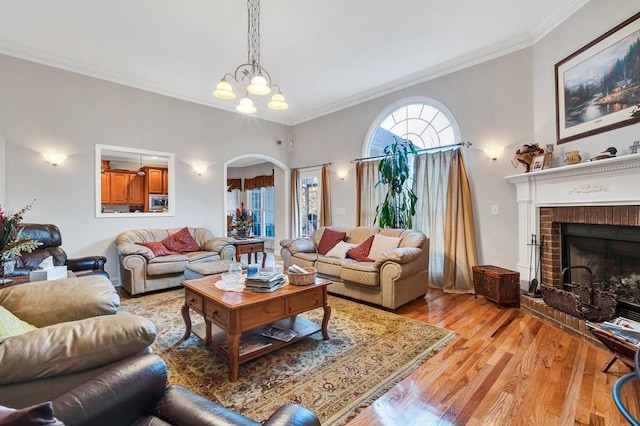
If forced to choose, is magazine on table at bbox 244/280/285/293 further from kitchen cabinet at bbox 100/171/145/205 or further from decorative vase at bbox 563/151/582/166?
kitchen cabinet at bbox 100/171/145/205

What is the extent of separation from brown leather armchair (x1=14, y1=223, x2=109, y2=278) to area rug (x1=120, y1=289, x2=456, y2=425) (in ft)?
4.57

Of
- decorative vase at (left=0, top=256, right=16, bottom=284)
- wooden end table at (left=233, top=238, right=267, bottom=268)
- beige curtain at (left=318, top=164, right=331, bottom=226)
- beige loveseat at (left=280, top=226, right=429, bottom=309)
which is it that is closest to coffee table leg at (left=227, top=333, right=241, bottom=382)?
beige loveseat at (left=280, top=226, right=429, bottom=309)

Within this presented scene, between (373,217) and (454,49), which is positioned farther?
(373,217)

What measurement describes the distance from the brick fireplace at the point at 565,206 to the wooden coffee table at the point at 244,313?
2.49 m

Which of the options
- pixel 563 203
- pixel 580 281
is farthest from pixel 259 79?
pixel 580 281

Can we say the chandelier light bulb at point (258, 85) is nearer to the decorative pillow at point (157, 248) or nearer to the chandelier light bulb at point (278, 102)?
the chandelier light bulb at point (278, 102)

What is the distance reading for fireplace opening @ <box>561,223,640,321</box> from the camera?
2.74 meters

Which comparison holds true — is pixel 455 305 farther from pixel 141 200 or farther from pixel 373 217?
pixel 141 200

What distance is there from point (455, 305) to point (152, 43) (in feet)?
16.5

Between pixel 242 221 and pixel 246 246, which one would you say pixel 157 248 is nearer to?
pixel 246 246

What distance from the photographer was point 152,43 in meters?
3.75

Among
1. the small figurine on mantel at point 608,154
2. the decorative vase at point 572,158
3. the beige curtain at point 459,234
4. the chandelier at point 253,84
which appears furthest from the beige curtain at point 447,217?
the chandelier at point 253,84

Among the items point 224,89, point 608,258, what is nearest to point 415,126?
point 608,258

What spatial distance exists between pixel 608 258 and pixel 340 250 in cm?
301
